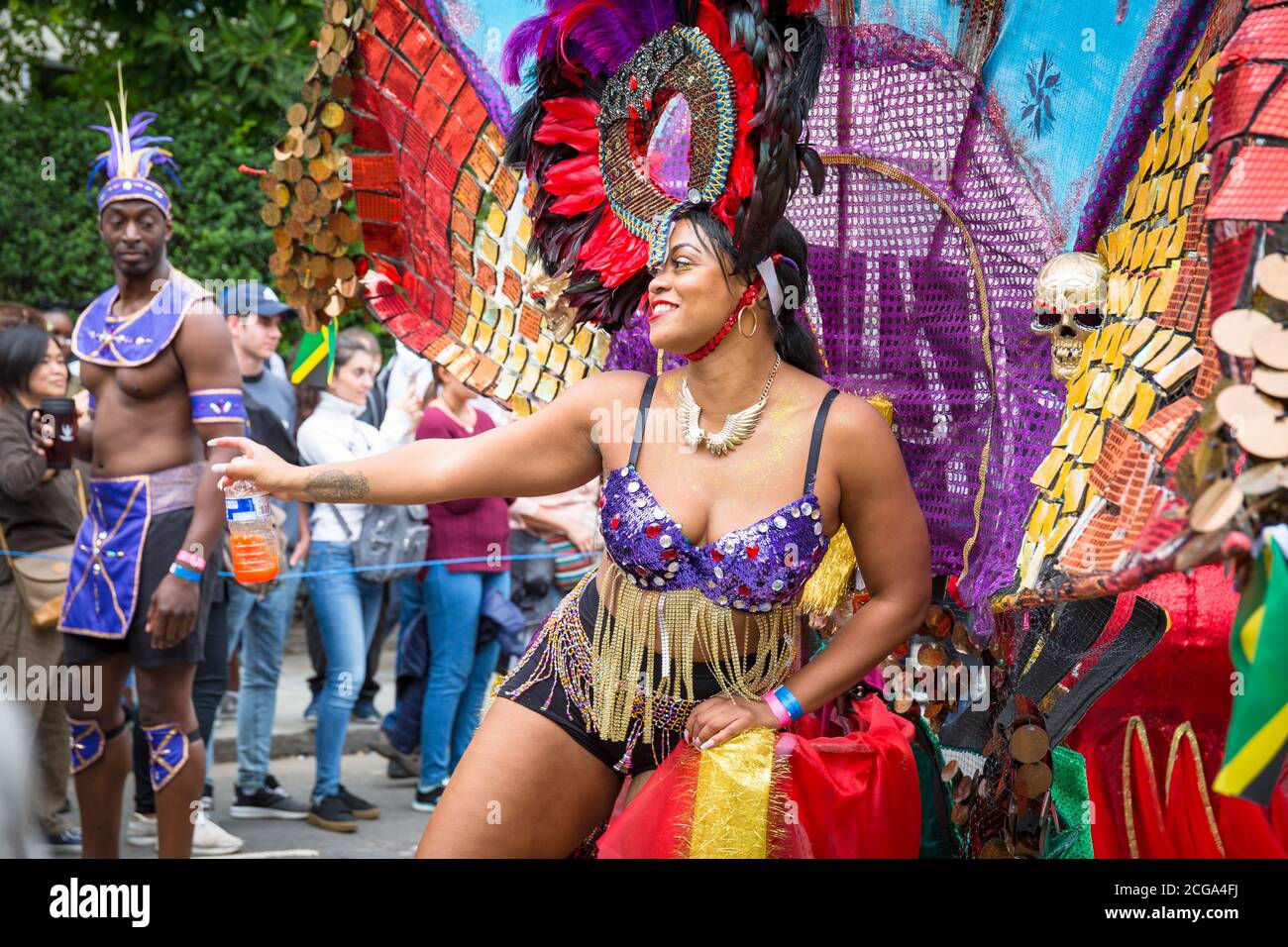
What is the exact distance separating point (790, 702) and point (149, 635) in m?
2.45

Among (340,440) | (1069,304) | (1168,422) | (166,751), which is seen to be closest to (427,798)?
(340,440)

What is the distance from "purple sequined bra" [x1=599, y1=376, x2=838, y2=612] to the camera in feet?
9.45

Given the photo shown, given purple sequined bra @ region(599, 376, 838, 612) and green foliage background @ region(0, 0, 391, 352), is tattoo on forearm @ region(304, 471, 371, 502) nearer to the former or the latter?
purple sequined bra @ region(599, 376, 838, 612)

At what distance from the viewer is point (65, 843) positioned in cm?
560

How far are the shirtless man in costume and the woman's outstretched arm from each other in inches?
61.8

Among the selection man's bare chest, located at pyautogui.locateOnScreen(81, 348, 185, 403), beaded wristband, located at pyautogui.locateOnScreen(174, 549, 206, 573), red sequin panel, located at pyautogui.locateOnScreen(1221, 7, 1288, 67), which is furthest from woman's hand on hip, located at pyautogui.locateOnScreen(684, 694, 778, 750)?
man's bare chest, located at pyautogui.locateOnScreen(81, 348, 185, 403)

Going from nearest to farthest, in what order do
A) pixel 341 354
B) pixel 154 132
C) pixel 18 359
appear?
pixel 18 359 → pixel 341 354 → pixel 154 132

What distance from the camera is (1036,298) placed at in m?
3.13

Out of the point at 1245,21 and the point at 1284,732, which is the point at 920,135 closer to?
the point at 1245,21

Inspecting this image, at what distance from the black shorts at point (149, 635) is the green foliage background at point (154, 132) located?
5416 mm

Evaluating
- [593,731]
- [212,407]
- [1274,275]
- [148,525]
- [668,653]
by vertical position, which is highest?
[1274,275]

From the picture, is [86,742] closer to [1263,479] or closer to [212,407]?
[212,407]

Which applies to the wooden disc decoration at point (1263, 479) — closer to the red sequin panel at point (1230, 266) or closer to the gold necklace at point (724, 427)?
the red sequin panel at point (1230, 266)
